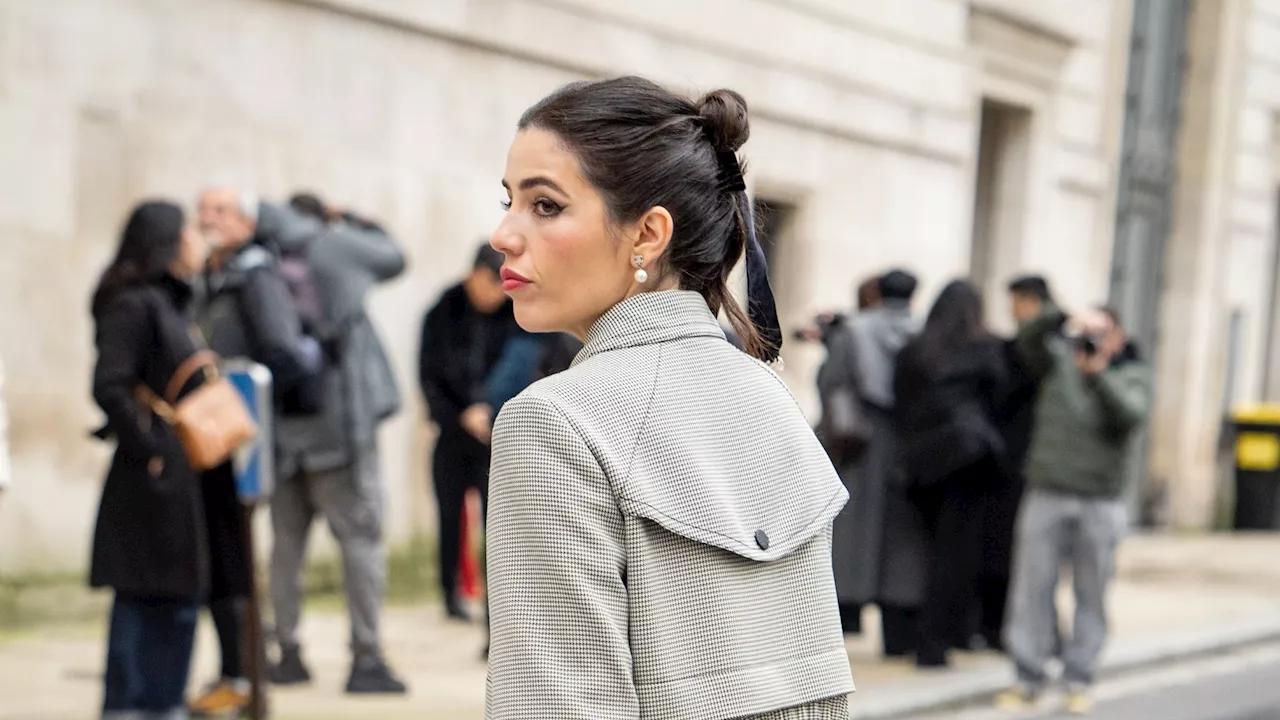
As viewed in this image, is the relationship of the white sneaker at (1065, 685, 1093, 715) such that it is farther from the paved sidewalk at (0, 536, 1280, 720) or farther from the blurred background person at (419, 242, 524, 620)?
the blurred background person at (419, 242, 524, 620)

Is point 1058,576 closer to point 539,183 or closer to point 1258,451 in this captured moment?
point 539,183

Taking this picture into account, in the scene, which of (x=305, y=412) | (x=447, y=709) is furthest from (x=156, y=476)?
(x=447, y=709)

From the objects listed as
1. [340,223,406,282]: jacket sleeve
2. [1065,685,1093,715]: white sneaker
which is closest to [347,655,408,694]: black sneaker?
[340,223,406,282]: jacket sleeve

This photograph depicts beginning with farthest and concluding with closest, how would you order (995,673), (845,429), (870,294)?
(870,294), (845,429), (995,673)

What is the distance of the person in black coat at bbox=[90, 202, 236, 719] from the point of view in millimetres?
5586

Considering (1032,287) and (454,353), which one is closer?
(454,353)

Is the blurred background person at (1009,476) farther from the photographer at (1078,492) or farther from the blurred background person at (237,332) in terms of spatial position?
the blurred background person at (237,332)

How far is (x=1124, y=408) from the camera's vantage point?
7742 millimetres

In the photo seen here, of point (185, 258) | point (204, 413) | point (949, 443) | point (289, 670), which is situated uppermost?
point (185, 258)

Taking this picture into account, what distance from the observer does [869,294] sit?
9.38 m

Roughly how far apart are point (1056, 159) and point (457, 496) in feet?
29.6

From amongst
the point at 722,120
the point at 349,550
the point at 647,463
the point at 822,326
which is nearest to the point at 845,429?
the point at 822,326

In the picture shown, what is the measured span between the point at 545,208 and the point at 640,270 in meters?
0.12

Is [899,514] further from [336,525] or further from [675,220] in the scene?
[675,220]
